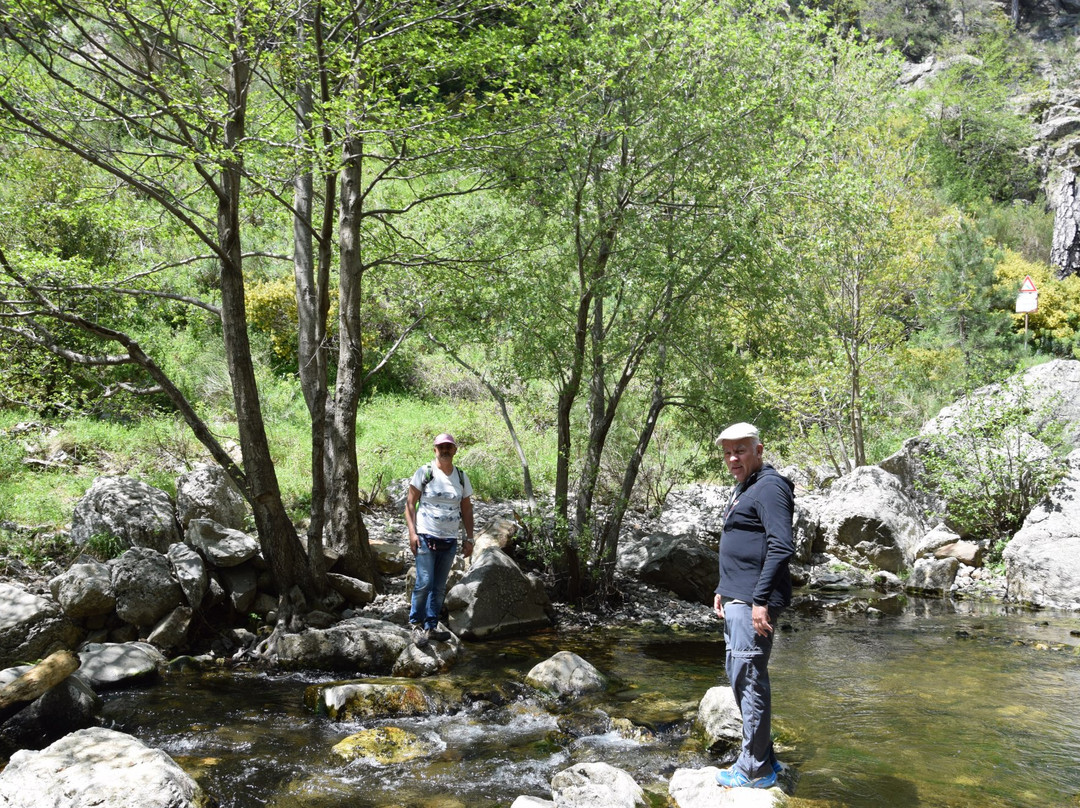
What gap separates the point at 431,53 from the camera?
8492mm

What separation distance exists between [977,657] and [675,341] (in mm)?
4764

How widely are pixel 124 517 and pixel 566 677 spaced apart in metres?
5.60

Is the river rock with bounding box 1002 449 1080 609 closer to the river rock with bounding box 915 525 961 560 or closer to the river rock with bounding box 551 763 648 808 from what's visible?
the river rock with bounding box 915 525 961 560

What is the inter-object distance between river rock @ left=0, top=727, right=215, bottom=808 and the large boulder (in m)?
7.86

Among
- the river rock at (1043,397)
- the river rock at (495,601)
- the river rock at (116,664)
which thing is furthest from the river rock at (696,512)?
the river rock at (116,664)

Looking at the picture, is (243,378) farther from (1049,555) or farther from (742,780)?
(1049,555)

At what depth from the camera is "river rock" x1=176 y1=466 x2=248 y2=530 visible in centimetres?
989

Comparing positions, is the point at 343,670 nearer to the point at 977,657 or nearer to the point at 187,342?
the point at 977,657

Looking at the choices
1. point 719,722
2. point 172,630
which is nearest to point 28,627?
point 172,630

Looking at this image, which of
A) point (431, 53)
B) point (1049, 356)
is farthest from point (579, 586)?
point (1049, 356)

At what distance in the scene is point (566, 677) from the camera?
6.82 m

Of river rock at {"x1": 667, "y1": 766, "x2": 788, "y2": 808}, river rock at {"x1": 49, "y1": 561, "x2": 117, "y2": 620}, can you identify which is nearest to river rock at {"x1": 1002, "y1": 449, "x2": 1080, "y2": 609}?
river rock at {"x1": 667, "y1": 766, "x2": 788, "y2": 808}

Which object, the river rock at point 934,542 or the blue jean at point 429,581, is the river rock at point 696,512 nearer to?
the river rock at point 934,542

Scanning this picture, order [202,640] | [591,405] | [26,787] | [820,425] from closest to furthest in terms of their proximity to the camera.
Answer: [26,787] → [202,640] → [591,405] → [820,425]
